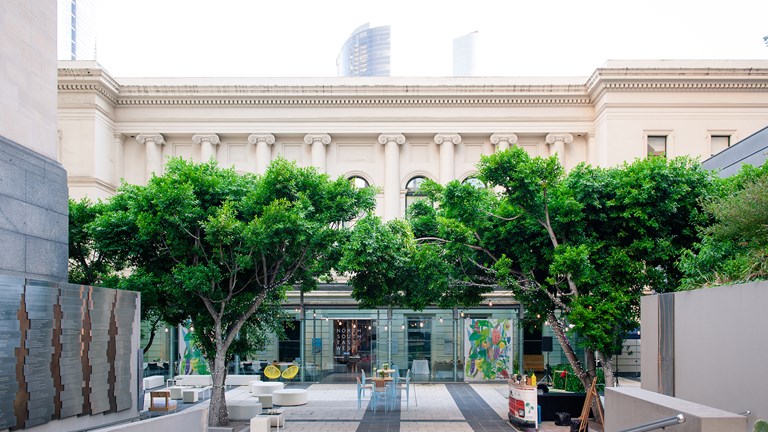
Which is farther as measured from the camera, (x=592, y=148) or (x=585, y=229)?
(x=592, y=148)

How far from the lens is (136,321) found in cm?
1470

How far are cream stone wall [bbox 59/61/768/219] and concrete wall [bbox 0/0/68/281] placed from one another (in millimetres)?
22934

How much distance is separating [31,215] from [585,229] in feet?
45.0

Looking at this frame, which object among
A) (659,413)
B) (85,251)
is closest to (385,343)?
(85,251)

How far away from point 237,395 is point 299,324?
5.37 m

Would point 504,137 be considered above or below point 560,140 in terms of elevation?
above

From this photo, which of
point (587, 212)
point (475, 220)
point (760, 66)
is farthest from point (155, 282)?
point (760, 66)

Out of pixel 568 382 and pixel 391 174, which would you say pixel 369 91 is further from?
pixel 568 382

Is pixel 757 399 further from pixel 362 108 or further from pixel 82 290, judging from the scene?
pixel 362 108

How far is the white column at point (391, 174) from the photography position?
37.1 meters

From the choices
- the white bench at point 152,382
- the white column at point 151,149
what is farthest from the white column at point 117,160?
the white bench at point 152,382

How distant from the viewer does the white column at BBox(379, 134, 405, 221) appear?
122 ft

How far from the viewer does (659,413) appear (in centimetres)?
841

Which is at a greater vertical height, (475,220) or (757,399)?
(475,220)
